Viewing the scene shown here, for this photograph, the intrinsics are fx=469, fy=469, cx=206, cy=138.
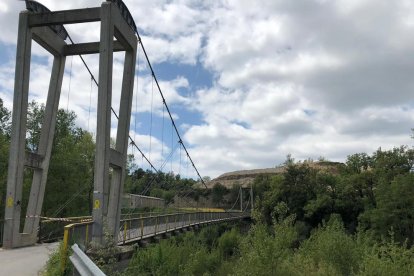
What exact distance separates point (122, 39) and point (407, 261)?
11.5 meters

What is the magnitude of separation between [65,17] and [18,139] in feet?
14.6

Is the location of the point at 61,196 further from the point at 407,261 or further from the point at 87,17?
the point at 407,261

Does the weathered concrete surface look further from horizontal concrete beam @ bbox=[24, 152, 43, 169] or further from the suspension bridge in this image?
horizontal concrete beam @ bbox=[24, 152, 43, 169]

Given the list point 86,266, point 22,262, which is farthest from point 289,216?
point 86,266

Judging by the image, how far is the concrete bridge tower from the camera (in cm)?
1442

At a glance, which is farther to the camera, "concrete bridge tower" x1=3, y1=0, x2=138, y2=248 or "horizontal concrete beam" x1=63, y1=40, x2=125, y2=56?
"horizontal concrete beam" x1=63, y1=40, x2=125, y2=56

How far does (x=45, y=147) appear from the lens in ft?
57.7

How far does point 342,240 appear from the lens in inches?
610

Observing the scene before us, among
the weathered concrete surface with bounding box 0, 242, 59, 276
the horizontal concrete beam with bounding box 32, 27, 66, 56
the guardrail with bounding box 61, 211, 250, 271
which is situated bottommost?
the weathered concrete surface with bounding box 0, 242, 59, 276

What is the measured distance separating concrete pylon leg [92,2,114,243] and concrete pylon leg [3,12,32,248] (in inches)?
112

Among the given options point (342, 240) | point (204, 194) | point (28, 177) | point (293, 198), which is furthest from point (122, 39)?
point (204, 194)

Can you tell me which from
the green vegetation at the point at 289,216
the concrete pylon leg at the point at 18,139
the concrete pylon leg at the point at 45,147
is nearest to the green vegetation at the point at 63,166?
the green vegetation at the point at 289,216

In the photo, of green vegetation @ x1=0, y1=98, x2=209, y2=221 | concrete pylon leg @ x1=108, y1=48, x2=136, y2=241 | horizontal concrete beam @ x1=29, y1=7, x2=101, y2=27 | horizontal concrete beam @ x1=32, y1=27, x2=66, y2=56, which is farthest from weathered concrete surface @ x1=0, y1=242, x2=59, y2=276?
green vegetation @ x1=0, y1=98, x2=209, y2=221

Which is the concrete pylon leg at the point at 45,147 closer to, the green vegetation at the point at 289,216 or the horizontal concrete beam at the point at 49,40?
the horizontal concrete beam at the point at 49,40
